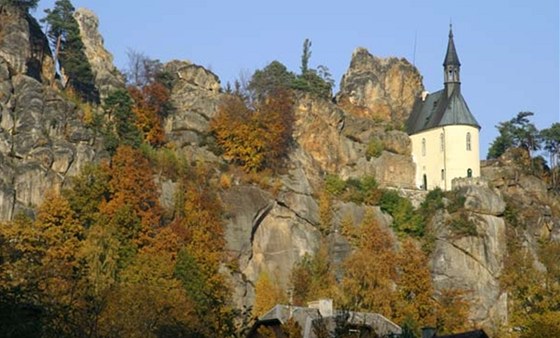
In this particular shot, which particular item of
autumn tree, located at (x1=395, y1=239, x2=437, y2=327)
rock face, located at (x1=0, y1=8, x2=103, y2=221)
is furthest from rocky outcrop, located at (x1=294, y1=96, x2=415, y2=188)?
rock face, located at (x1=0, y1=8, x2=103, y2=221)

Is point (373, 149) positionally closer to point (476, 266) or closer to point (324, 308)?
point (476, 266)

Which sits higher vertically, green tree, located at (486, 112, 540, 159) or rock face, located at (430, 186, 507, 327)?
green tree, located at (486, 112, 540, 159)

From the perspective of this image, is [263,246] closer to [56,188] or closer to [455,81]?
[56,188]

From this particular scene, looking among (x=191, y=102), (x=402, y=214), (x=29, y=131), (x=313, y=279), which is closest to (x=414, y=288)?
(x=313, y=279)

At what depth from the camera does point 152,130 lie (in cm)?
9088

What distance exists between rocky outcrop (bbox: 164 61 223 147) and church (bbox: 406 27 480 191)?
17.2m

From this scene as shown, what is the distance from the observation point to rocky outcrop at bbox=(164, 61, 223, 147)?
93.6 m

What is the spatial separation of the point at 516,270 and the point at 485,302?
11.9 feet

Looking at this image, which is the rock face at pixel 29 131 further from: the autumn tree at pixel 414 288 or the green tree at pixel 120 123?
the autumn tree at pixel 414 288

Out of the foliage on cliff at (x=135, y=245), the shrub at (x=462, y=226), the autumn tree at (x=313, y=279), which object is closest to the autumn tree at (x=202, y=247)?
the foliage on cliff at (x=135, y=245)

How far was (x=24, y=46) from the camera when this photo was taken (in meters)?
86.8

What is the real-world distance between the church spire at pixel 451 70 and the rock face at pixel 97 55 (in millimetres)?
27200

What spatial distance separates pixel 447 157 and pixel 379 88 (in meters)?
10.6

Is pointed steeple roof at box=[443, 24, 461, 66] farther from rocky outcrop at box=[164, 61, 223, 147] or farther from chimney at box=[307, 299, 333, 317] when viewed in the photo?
chimney at box=[307, 299, 333, 317]
